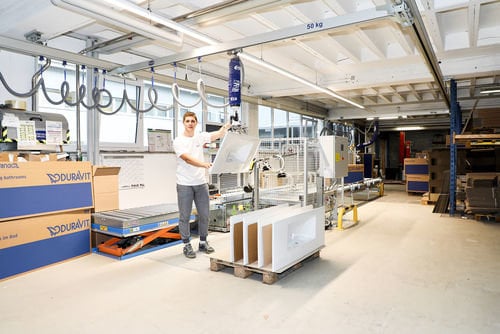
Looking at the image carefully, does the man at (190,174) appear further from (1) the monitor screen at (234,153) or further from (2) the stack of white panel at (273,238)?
(2) the stack of white panel at (273,238)

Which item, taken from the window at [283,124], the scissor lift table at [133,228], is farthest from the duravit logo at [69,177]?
the window at [283,124]

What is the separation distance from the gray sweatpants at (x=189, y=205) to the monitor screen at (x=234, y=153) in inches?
15.8

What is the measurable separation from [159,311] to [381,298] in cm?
173

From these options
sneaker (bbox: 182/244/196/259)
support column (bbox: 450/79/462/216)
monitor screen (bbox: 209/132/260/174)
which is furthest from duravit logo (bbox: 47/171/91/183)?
support column (bbox: 450/79/462/216)

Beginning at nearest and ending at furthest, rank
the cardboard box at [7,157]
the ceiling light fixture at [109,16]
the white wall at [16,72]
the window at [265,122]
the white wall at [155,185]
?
the ceiling light fixture at [109,16], the cardboard box at [7,157], the white wall at [16,72], the white wall at [155,185], the window at [265,122]

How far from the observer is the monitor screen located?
10.9 feet

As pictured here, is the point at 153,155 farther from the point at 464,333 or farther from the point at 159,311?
the point at 464,333

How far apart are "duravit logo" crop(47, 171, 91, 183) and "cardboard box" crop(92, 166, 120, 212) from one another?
0.10 m

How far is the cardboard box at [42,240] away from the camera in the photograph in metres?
3.11

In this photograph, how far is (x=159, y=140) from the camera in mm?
5441

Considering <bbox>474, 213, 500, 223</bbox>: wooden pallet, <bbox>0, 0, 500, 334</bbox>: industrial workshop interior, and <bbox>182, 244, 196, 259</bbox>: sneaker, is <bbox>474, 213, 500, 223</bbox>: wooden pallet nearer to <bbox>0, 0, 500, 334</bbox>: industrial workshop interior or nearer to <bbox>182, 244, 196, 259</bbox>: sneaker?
<bbox>0, 0, 500, 334</bbox>: industrial workshop interior

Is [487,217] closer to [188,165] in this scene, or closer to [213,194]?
[213,194]

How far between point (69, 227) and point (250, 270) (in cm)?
211

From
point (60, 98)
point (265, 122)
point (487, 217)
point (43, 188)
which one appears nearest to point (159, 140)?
point (60, 98)
